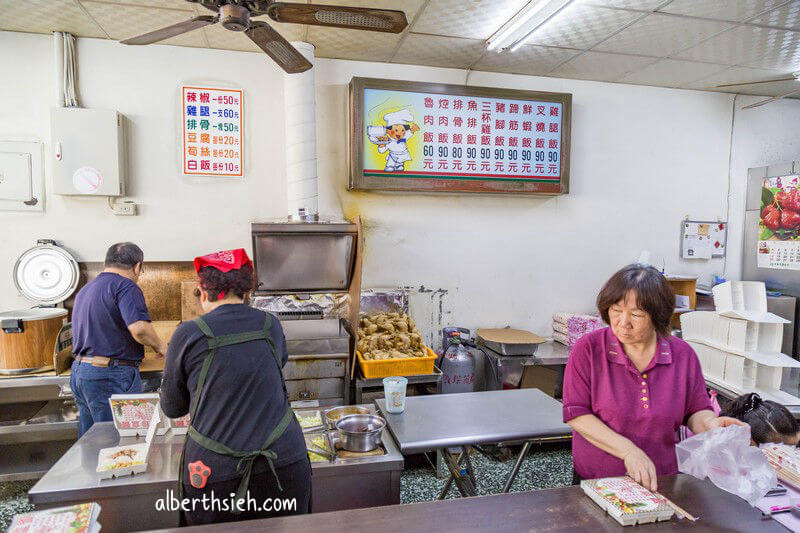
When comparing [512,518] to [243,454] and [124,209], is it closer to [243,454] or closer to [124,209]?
[243,454]

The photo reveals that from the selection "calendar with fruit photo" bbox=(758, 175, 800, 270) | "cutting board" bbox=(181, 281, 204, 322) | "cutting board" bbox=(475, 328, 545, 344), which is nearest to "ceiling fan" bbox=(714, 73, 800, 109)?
"calendar with fruit photo" bbox=(758, 175, 800, 270)

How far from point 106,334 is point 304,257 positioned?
1.39 m

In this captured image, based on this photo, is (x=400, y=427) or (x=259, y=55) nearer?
(x=400, y=427)

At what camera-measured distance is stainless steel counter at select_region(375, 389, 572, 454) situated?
7.27 feet

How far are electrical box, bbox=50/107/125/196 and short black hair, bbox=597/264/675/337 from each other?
3.44 meters

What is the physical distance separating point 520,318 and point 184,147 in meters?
3.28

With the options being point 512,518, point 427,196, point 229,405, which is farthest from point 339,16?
point 427,196

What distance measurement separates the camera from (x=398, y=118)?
4.00m

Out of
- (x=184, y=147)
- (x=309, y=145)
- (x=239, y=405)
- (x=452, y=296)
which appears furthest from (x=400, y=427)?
(x=184, y=147)

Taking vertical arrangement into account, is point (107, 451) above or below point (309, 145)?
below

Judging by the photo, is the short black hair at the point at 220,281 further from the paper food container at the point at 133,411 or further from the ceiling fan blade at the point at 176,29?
the ceiling fan blade at the point at 176,29

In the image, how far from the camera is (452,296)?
4355 millimetres

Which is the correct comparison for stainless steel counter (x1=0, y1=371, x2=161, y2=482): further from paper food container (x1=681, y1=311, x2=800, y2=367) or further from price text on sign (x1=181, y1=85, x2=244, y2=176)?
paper food container (x1=681, y1=311, x2=800, y2=367)

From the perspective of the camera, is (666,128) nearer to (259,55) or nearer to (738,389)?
(738,389)
